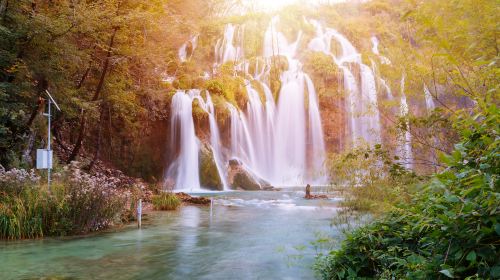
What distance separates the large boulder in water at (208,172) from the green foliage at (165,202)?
8.69 meters

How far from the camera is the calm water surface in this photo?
6996mm

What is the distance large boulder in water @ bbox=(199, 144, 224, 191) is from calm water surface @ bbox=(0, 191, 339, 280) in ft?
36.2

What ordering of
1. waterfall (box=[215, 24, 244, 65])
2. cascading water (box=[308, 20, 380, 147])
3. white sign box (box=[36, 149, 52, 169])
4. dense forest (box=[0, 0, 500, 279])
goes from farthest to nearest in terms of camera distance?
waterfall (box=[215, 24, 244, 65]) < cascading water (box=[308, 20, 380, 147]) < white sign box (box=[36, 149, 52, 169]) < dense forest (box=[0, 0, 500, 279])

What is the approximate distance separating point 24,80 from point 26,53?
3.44ft

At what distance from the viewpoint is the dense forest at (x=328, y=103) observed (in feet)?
8.66

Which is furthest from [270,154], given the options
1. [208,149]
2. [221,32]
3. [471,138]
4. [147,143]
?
[471,138]

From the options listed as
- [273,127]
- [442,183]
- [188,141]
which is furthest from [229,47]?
[442,183]

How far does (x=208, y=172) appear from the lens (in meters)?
25.5

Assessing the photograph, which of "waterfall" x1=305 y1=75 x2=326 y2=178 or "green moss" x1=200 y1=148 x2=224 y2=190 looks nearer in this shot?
"green moss" x1=200 y1=148 x2=224 y2=190

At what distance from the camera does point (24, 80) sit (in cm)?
1477

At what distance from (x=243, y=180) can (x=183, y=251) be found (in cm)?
1649

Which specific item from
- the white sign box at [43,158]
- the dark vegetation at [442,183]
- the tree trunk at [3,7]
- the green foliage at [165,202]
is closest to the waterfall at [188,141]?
the green foliage at [165,202]

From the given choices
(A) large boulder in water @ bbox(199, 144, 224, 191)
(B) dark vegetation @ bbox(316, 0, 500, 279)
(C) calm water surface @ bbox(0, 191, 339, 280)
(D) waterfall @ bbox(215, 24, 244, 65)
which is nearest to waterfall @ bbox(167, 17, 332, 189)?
(A) large boulder in water @ bbox(199, 144, 224, 191)

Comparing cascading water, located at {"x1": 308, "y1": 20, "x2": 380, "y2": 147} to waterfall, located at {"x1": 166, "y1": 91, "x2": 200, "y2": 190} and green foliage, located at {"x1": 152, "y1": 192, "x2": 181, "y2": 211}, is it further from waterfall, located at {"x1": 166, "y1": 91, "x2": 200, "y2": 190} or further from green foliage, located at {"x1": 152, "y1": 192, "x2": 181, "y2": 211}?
green foliage, located at {"x1": 152, "y1": 192, "x2": 181, "y2": 211}
